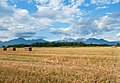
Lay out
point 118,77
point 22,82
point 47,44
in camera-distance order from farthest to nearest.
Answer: point 47,44 < point 118,77 < point 22,82

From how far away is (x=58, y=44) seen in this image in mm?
114562

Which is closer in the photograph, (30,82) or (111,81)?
(30,82)

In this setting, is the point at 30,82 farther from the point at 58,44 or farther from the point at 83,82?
the point at 58,44

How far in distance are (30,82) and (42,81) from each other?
0.59m

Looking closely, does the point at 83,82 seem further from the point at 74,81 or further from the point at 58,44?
the point at 58,44

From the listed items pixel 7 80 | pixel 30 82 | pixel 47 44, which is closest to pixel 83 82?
pixel 30 82

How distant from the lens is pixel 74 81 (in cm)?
1009

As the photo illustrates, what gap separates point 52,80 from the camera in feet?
34.4

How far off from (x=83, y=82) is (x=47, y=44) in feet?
334

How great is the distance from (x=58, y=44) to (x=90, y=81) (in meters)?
104

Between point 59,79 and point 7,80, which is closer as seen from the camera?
point 7,80

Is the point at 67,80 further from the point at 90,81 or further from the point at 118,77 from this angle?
the point at 118,77

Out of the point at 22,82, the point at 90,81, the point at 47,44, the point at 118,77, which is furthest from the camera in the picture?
the point at 47,44

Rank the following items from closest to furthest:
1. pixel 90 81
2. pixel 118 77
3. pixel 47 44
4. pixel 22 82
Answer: pixel 22 82
pixel 90 81
pixel 118 77
pixel 47 44
